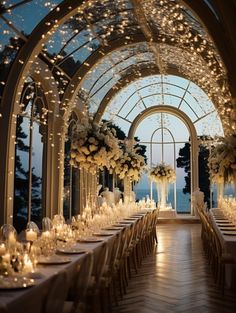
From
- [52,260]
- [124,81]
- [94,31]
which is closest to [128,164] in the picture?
[94,31]

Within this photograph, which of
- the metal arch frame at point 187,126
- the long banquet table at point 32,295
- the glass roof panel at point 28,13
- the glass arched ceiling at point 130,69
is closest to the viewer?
the long banquet table at point 32,295

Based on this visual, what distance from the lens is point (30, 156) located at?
431 inches

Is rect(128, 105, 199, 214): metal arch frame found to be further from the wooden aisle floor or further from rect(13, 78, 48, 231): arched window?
the wooden aisle floor

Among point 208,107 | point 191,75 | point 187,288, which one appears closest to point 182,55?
point 191,75

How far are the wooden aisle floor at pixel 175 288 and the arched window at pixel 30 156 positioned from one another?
3.27 m

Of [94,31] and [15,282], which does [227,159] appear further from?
[94,31]

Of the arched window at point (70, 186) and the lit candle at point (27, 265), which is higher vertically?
the arched window at point (70, 186)

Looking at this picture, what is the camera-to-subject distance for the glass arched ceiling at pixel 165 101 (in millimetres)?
19656

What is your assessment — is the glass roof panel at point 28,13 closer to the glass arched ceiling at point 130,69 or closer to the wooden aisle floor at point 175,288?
the glass arched ceiling at point 130,69

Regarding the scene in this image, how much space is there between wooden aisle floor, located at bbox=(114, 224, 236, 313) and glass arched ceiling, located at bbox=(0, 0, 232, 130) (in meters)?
3.68

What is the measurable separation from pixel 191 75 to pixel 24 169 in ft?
28.7

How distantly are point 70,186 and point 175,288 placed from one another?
8.50m

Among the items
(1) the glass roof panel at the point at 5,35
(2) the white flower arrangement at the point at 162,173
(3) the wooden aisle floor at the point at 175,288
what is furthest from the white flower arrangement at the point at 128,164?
(2) the white flower arrangement at the point at 162,173

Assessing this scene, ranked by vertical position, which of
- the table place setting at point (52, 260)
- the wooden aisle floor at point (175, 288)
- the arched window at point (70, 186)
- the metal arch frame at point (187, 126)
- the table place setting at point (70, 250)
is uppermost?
the metal arch frame at point (187, 126)
